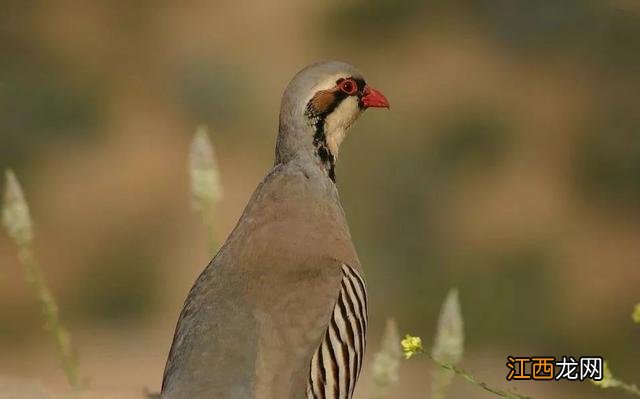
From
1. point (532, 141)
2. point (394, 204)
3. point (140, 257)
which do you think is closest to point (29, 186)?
point (140, 257)

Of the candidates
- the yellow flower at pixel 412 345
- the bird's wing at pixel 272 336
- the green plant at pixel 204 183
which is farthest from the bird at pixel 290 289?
the yellow flower at pixel 412 345

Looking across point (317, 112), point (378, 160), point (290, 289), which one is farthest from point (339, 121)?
point (378, 160)

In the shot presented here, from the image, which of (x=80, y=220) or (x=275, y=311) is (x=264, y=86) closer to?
(x=80, y=220)

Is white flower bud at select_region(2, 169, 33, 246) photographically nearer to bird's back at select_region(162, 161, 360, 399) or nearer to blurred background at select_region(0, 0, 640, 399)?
bird's back at select_region(162, 161, 360, 399)

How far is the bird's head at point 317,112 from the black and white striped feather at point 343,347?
0.53m

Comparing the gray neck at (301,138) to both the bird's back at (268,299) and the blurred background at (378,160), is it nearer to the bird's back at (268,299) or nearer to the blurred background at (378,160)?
the bird's back at (268,299)

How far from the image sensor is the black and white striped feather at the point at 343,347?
14.8ft

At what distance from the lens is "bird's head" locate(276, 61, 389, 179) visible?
5.05 m

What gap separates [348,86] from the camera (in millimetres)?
5195

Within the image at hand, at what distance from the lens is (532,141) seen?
739 inches

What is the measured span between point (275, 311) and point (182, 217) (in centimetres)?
1223

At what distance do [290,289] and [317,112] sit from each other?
30.1 inches

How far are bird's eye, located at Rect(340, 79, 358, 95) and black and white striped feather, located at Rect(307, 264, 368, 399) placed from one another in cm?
72

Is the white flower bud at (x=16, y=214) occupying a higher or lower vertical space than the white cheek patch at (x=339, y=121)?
lower
